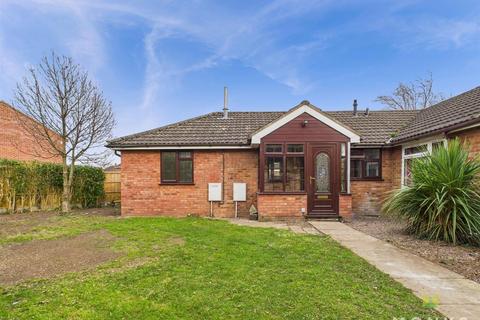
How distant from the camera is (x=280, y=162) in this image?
1060 cm

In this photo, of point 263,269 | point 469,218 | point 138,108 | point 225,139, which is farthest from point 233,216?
point 138,108

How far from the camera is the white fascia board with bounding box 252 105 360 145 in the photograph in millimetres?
10414

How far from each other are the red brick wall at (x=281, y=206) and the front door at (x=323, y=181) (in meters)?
0.43

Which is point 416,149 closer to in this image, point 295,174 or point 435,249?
point 295,174

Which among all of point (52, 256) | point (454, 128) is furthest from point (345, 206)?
point (52, 256)

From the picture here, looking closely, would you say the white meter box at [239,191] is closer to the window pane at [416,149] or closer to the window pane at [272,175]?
the window pane at [272,175]

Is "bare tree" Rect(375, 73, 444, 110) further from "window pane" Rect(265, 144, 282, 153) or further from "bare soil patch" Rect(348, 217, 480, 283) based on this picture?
"bare soil patch" Rect(348, 217, 480, 283)

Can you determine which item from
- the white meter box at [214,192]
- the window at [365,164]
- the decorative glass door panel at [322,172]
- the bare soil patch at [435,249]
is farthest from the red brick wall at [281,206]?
the window at [365,164]

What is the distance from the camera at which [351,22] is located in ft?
46.6

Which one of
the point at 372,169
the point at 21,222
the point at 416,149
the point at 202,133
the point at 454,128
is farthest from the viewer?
the point at 202,133

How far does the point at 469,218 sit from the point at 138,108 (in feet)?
55.0

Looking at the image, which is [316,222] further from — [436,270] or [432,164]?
[436,270]

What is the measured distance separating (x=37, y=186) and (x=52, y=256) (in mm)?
9075

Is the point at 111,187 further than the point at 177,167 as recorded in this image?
Yes
